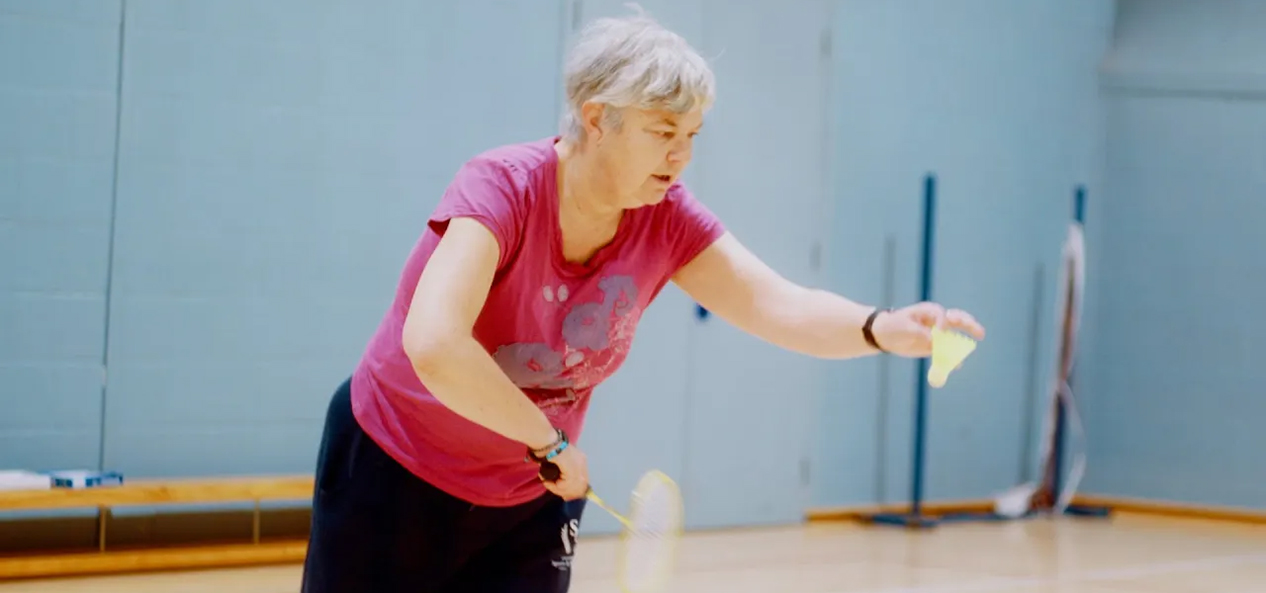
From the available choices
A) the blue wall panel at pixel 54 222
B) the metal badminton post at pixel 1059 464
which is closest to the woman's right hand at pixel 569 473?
the blue wall panel at pixel 54 222

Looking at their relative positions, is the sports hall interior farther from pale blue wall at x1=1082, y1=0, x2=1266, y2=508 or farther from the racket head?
the racket head

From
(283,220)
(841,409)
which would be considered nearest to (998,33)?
(841,409)

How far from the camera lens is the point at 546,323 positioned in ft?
7.73

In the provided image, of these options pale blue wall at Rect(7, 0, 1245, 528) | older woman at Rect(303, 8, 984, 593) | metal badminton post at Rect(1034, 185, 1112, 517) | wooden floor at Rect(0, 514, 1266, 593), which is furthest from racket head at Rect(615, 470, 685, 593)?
metal badminton post at Rect(1034, 185, 1112, 517)

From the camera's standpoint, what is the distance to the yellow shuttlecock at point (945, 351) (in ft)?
7.77

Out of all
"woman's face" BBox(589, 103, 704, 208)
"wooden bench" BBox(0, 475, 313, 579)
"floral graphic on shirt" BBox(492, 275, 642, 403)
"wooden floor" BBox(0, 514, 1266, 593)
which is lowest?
"wooden floor" BBox(0, 514, 1266, 593)

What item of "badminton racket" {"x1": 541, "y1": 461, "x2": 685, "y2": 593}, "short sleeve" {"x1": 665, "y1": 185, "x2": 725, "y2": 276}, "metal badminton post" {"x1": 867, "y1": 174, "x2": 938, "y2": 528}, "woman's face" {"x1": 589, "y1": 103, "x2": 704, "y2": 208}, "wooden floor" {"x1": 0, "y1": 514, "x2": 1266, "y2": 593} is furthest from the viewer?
"metal badminton post" {"x1": 867, "y1": 174, "x2": 938, "y2": 528}

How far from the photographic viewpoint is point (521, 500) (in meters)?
2.45

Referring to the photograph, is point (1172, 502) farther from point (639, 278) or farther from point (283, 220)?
point (639, 278)

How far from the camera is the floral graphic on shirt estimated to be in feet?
7.76

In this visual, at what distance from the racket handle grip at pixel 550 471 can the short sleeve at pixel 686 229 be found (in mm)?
502

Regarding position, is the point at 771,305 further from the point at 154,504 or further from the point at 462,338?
the point at 154,504

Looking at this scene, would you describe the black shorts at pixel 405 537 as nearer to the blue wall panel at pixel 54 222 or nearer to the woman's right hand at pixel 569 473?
the woman's right hand at pixel 569 473

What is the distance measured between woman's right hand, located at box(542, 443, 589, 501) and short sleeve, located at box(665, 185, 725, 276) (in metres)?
0.46
